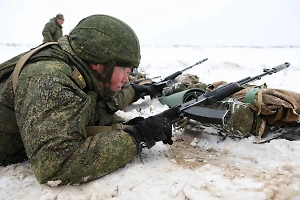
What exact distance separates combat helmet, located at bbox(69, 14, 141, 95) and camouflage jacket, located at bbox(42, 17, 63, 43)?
7778mm

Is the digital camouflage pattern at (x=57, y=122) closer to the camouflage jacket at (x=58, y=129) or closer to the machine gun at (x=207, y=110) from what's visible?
the camouflage jacket at (x=58, y=129)

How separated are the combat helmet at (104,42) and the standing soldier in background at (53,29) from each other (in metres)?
7.78

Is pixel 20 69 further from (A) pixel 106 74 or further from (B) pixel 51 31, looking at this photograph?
(B) pixel 51 31

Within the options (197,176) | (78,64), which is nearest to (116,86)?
(78,64)

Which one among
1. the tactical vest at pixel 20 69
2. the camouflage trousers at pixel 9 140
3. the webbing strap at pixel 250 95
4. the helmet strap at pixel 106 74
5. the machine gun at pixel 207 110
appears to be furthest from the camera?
the webbing strap at pixel 250 95

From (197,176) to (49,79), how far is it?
113cm

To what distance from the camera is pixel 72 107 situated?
5.72 ft

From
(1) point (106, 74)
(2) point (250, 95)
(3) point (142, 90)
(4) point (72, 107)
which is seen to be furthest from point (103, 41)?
(3) point (142, 90)

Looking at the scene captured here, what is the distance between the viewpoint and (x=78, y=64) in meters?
1.97

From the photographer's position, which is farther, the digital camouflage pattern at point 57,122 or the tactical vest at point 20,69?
the tactical vest at point 20,69

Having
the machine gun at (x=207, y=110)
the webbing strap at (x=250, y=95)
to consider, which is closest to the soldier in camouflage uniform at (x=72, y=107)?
the machine gun at (x=207, y=110)

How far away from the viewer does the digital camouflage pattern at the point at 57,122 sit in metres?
1.67

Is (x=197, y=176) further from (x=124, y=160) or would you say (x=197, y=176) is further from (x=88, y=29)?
(x=88, y=29)

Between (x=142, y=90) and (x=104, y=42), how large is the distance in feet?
7.23
